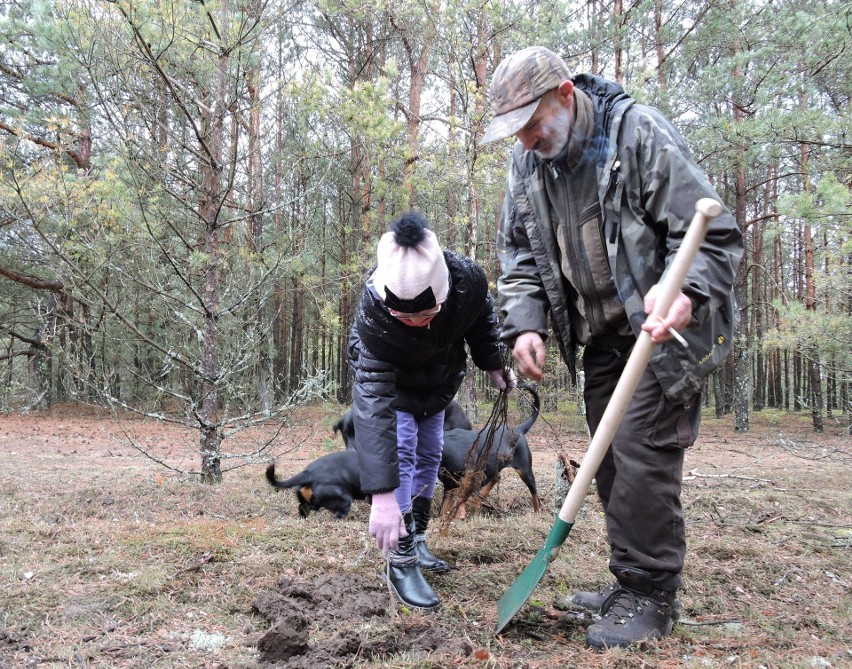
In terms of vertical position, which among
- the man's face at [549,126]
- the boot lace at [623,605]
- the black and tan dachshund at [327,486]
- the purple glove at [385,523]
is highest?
the man's face at [549,126]

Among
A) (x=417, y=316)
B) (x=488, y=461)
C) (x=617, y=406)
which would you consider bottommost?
(x=488, y=461)

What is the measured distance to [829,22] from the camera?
6781 mm

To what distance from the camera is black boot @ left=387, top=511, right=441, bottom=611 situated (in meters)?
2.55

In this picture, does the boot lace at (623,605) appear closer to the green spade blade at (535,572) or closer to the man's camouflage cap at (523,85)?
the green spade blade at (535,572)

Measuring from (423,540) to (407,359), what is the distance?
116cm

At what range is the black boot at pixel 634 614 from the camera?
2.10 metres

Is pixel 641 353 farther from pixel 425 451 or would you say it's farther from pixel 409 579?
pixel 425 451

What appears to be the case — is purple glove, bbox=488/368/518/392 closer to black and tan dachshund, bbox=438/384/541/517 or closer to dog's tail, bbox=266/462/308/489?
black and tan dachshund, bbox=438/384/541/517

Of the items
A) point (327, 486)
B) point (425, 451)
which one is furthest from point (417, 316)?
point (327, 486)

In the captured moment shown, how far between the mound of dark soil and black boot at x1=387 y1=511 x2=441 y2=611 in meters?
0.08

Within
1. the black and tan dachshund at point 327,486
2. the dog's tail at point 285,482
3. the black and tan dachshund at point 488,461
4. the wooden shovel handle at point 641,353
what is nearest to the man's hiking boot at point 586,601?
the wooden shovel handle at point 641,353

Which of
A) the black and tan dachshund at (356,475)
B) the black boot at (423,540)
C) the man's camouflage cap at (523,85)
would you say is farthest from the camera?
the black and tan dachshund at (356,475)

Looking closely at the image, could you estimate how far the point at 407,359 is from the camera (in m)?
2.81

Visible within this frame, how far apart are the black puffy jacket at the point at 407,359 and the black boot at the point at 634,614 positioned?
3.10ft
